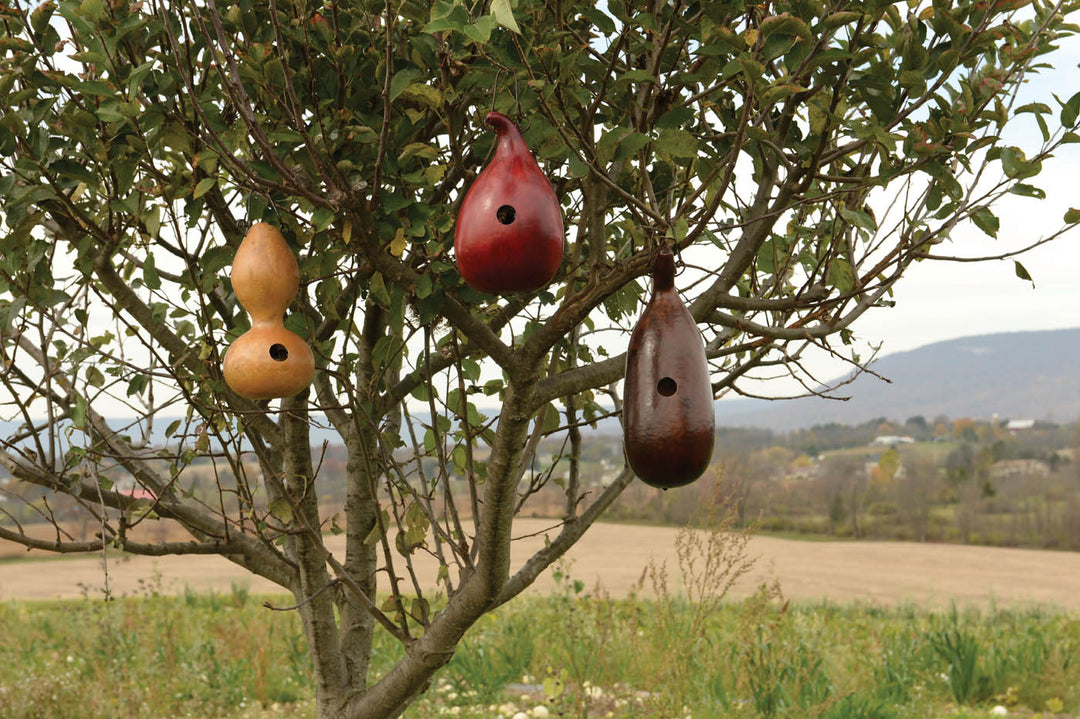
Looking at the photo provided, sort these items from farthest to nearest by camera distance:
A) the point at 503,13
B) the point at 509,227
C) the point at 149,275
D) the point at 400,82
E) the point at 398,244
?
the point at 149,275 → the point at 398,244 → the point at 400,82 → the point at 509,227 → the point at 503,13

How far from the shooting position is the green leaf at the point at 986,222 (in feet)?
7.38

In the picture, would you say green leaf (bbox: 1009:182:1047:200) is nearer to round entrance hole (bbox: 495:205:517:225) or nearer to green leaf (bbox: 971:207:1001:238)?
green leaf (bbox: 971:207:1001:238)

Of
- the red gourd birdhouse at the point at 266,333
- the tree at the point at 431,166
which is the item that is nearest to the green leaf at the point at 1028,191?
the tree at the point at 431,166

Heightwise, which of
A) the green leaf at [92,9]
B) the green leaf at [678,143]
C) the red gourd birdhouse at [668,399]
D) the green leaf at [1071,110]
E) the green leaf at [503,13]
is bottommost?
the red gourd birdhouse at [668,399]

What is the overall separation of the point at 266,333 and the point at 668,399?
3.08 feet

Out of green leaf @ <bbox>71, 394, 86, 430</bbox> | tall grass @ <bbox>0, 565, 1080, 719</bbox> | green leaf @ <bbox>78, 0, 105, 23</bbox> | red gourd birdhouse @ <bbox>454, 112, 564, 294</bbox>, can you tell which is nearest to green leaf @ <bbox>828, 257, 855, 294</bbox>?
red gourd birdhouse @ <bbox>454, 112, 564, 294</bbox>

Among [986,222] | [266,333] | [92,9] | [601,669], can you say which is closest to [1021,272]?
[986,222]

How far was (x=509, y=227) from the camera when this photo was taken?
1562mm

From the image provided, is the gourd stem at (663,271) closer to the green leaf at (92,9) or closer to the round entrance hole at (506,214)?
the round entrance hole at (506,214)

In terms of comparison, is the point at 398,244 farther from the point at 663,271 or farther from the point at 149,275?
the point at 149,275

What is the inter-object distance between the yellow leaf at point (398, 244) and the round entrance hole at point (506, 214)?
46 centimetres

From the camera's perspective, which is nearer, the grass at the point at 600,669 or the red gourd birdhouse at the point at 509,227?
the red gourd birdhouse at the point at 509,227

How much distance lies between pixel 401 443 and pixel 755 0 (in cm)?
191

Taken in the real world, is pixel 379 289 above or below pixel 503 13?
below
